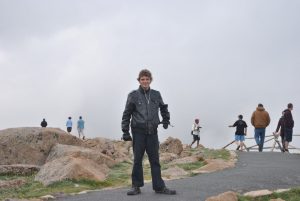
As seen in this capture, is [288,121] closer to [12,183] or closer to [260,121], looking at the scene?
[260,121]

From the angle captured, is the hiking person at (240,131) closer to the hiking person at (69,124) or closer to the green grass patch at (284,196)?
the hiking person at (69,124)

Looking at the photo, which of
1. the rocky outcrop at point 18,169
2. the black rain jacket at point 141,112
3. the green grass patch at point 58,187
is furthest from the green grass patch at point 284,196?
the rocky outcrop at point 18,169

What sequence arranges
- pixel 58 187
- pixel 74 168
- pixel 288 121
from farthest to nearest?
pixel 288 121 < pixel 74 168 < pixel 58 187

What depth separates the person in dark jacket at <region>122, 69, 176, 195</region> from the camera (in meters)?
8.62


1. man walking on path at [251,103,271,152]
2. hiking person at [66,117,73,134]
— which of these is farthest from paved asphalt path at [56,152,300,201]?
hiking person at [66,117,73,134]

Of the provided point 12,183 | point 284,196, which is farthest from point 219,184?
point 12,183

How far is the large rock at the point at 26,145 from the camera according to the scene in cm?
1425

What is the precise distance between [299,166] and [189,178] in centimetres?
411

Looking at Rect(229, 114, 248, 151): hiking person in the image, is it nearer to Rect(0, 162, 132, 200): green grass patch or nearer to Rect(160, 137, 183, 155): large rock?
Rect(160, 137, 183, 155): large rock

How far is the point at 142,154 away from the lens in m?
8.73

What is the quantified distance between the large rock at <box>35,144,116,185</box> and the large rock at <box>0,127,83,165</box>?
112 centimetres

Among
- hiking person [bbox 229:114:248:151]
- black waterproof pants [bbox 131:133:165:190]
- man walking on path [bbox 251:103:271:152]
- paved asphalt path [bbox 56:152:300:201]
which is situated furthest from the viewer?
hiking person [bbox 229:114:248:151]

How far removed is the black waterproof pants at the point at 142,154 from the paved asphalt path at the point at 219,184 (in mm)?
226

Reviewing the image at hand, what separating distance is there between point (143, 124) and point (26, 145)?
6.65m
